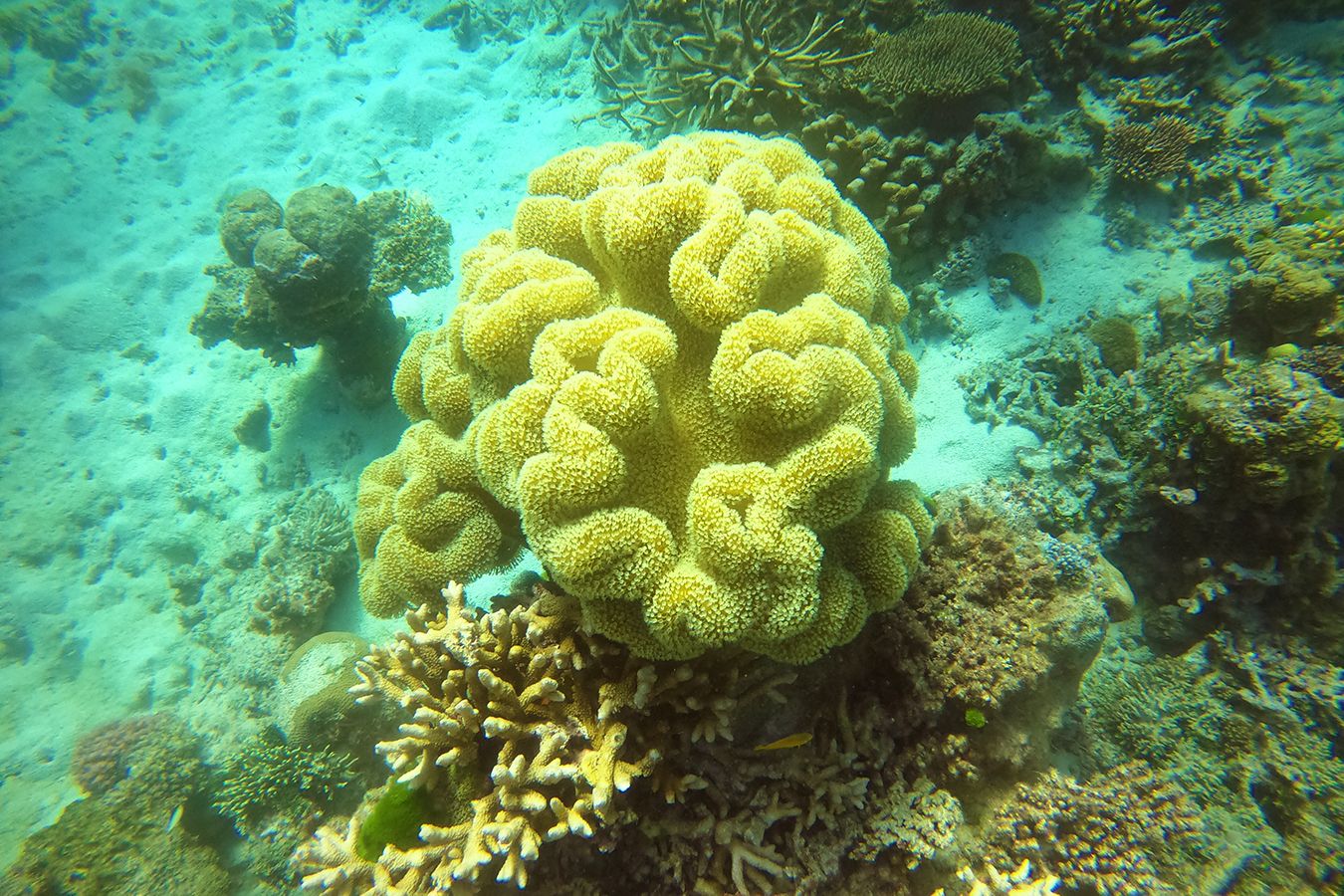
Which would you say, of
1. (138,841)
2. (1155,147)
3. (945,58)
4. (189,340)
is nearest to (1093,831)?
(1155,147)

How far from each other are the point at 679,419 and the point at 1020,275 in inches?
180

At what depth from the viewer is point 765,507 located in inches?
110

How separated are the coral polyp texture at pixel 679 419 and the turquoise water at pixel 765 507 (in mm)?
25

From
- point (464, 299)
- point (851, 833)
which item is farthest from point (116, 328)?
point (851, 833)

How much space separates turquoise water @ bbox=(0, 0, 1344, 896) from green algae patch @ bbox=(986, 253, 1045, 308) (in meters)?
0.03

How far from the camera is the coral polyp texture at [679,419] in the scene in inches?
111

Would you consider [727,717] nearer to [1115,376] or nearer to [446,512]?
[446,512]

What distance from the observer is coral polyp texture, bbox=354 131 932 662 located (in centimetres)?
282

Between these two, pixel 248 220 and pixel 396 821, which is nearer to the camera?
pixel 396 821

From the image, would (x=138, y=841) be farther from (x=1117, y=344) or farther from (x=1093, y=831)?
(x=1117, y=344)

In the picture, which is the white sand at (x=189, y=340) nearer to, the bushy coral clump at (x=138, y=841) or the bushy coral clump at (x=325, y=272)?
the bushy coral clump at (x=325, y=272)

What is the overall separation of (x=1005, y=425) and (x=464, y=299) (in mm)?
4705

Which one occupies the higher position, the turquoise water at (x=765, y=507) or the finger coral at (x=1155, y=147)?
the finger coral at (x=1155, y=147)

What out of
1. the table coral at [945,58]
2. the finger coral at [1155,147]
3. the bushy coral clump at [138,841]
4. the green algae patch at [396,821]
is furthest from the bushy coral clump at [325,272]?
the finger coral at [1155,147]
